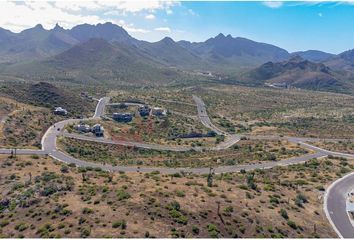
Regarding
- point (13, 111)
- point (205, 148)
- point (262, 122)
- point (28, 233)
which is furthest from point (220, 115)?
point (28, 233)

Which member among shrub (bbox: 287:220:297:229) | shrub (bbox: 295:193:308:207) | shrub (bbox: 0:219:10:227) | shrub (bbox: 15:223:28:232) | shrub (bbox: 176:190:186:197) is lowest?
shrub (bbox: 0:219:10:227)

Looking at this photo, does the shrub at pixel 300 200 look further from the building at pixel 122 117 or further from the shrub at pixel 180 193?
the building at pixel 122 117

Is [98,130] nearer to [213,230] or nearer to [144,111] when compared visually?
[144,111]

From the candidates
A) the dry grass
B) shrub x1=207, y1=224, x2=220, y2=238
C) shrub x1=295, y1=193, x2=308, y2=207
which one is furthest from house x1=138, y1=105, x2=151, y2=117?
shrub x1=207, y1=224, x2=220, y2=238

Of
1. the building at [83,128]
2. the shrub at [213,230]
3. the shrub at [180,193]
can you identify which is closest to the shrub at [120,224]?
the shrub at [213,230]

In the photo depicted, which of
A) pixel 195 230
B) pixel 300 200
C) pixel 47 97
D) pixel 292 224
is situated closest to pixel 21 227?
pixel 195 230

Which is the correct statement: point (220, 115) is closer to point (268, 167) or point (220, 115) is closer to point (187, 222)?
point (268, 167)

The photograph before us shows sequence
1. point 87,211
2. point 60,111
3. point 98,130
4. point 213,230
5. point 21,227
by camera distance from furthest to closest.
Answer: point 60,111
point 98,130
point 87,211
point 21,227
point 213,230

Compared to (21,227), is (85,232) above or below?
above

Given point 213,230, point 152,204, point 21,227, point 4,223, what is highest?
point 152,204

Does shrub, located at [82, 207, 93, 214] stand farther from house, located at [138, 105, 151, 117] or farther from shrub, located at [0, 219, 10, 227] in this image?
house, located at [138, 105, 151, 117]

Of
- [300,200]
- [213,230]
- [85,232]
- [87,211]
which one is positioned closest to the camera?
[85,232]
